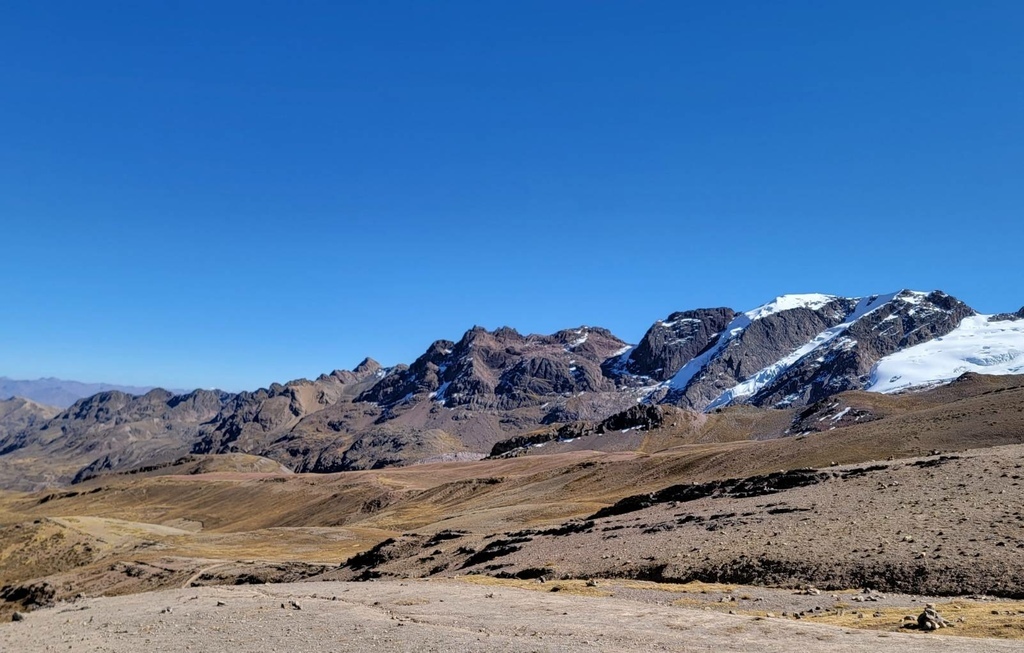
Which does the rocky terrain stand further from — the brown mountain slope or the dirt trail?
the dirt trail

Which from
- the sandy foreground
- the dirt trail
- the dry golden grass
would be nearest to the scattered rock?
the sandy foreground

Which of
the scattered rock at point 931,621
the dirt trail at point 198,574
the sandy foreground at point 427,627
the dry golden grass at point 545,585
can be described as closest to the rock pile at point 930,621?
the scattered rock at point 931,621

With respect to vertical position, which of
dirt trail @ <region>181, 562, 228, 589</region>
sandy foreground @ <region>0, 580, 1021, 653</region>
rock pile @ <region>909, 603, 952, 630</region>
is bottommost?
dirt trail @ <region>181, 562, 228, 589</region>

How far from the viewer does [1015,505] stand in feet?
104

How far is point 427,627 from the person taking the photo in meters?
24.8

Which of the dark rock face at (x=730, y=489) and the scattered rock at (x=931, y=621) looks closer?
the scattered rock at (x=931, y=621)

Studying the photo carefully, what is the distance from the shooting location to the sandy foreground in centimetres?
2056

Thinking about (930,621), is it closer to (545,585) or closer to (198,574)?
(545,585)

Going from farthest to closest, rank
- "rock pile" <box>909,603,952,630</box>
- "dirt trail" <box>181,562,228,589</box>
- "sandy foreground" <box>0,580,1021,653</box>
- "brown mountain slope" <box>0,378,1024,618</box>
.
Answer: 1. "dirt trail" <box>181,562,228,589</box>
2. "brown mountain slope" <box>0,378,1024,618</box>
3. "sandy foreground" <box>0,580,1021,653</box>
4. "rock pile" <box>909,603,952,630</box>

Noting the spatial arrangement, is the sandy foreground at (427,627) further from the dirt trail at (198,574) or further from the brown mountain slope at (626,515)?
the dirt trail at (198,574)

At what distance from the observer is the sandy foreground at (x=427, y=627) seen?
2056cm

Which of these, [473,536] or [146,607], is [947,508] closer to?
[473,536]

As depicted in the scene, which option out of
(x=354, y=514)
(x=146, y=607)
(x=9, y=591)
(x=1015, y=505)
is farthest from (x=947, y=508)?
(x=354, y=514)

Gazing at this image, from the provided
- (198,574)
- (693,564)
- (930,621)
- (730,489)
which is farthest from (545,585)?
(198,574)
